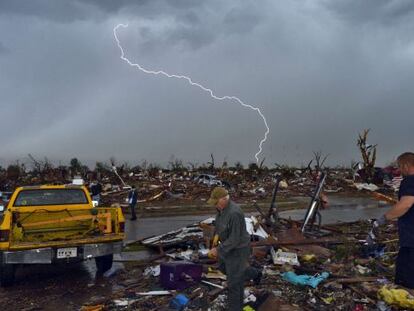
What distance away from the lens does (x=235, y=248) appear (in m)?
6.13

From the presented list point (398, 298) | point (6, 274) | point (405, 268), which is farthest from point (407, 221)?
point (6, 274)

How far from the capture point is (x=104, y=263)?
997cm

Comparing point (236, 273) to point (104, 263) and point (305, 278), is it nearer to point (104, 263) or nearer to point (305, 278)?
point (305, 278)

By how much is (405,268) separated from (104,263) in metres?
5.81

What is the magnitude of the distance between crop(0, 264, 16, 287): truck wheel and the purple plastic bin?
2.87 metres

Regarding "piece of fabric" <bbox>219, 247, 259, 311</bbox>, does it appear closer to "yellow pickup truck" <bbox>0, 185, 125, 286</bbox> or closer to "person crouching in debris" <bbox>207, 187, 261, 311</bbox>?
"person crouching in debris" <bbox>207, 187, 261, 311</bbox>

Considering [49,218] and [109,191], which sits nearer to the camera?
[49,218]

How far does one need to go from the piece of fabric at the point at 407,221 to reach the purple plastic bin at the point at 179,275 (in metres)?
3.30

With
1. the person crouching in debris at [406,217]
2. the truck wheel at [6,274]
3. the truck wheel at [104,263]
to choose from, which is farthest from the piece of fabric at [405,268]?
the truck wheel at [6,274]

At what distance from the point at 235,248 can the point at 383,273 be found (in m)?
3.89

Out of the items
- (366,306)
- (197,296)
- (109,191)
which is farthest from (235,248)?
(109,191)

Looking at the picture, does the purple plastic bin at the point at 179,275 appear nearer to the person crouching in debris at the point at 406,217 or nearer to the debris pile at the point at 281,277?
the debris pile at the point at 281,277

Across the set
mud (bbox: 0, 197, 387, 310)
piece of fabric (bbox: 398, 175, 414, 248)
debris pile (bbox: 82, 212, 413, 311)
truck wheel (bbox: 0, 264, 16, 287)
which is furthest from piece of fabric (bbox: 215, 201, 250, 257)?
truck wheel (bbox: 0, 264, 16, 287)

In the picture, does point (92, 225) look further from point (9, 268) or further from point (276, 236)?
point (276, 236)
